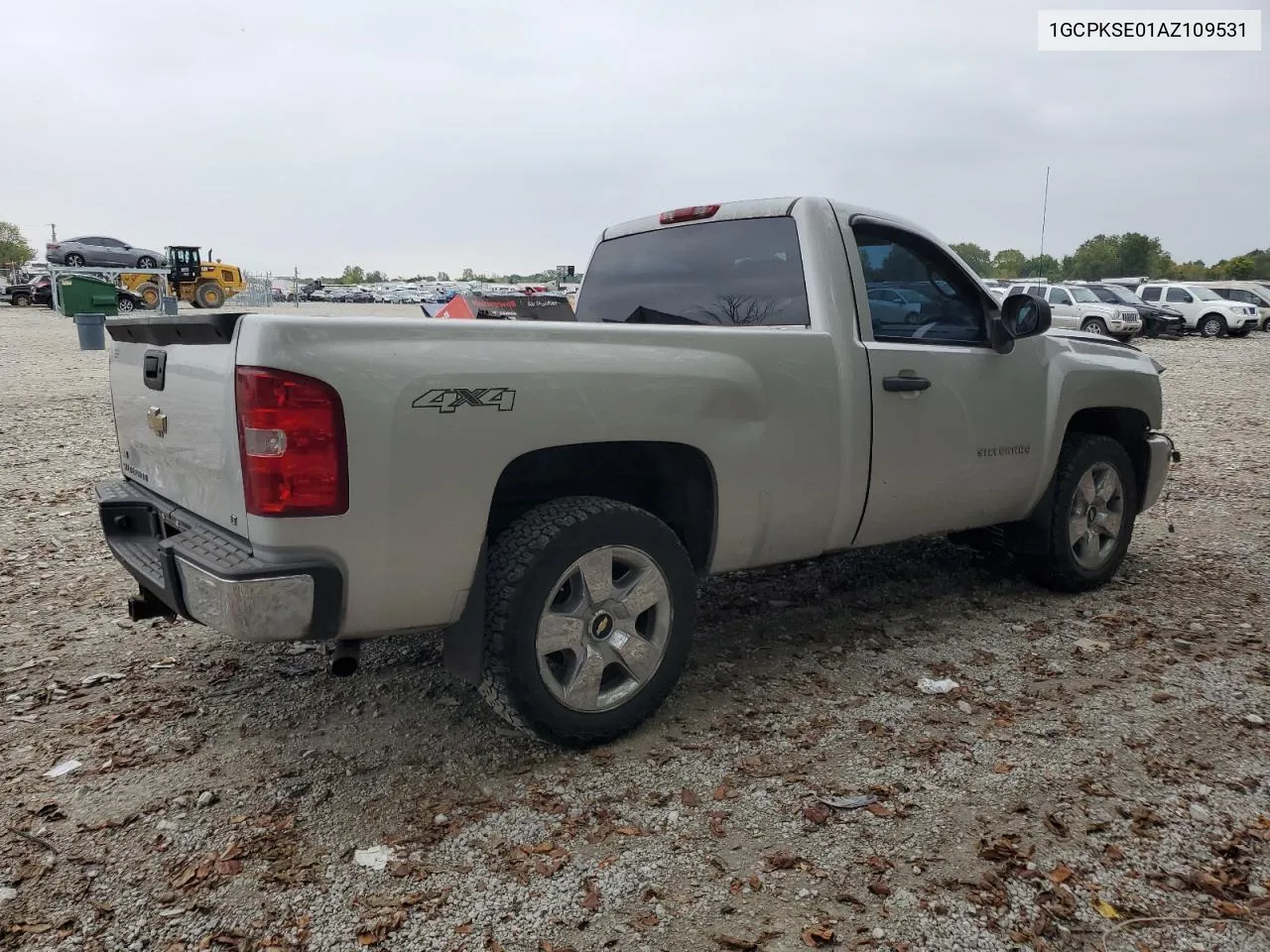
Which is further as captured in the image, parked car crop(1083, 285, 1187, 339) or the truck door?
parked car crop(1083, 285, 1187, 339)

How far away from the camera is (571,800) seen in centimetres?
296

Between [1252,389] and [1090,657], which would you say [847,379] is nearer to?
[1090,657]

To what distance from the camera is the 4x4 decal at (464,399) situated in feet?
8.84

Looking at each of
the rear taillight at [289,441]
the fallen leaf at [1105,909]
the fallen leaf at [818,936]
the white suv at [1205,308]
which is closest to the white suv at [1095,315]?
the white suv at [1205,308]

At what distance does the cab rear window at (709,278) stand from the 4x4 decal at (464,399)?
1.26m

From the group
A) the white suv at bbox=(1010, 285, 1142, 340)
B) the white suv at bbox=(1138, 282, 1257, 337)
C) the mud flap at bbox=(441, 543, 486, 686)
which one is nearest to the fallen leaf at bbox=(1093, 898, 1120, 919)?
the mud flap at bbox=(441, 543, 486, 686)

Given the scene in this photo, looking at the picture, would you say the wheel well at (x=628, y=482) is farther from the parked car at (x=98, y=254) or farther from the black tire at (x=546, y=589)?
the parked car at (x=98, y=254)

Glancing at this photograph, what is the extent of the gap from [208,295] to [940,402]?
36.3 m

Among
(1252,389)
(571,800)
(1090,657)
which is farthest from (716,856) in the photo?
(1252,389)

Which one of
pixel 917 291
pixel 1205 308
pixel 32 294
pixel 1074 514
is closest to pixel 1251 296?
pixel 1205 308

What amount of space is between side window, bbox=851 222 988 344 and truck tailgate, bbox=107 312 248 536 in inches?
99.8

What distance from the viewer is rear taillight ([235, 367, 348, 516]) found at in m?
2.52

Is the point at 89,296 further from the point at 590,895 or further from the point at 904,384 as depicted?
the point at 590,895

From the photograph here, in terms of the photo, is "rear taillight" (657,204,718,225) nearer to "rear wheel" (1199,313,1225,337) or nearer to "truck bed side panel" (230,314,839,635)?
"truck bed side panel" (230,314,839,635)
